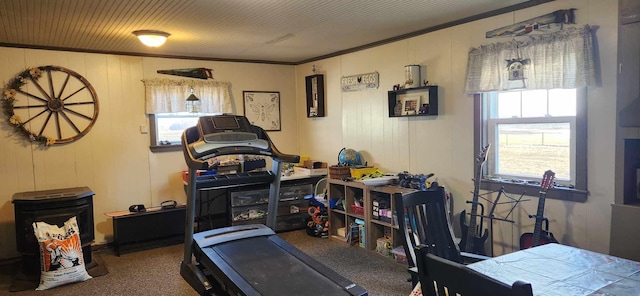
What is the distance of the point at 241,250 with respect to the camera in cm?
343

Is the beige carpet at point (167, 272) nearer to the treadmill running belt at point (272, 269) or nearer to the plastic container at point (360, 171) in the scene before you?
the treadmill running belt at point (272, 269)

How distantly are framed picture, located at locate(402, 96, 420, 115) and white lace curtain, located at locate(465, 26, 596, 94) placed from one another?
0.62 meters

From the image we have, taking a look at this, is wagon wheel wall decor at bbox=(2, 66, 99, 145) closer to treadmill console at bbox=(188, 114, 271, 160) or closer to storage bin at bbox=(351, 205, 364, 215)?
treadmill console at bbox=(188, 114, 271, 160)

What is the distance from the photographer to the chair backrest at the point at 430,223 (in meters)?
2.42

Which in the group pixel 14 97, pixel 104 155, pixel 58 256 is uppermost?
pixel 14 97

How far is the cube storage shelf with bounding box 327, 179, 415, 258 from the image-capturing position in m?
4.20

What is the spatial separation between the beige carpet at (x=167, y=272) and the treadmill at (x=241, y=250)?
450 mm

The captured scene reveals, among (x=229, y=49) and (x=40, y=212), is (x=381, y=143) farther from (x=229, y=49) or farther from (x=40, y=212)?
(x=40, y=212)

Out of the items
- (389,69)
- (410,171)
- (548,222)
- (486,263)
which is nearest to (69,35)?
(389,69)

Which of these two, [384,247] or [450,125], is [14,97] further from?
[450,125]

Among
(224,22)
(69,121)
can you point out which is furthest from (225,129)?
(69,121)

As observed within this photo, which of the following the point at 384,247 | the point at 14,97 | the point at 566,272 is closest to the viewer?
the point at 566,272

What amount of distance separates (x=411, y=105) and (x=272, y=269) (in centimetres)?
226

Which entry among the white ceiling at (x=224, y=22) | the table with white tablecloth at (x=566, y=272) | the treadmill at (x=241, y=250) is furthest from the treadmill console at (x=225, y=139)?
the table with white tablecloth at (x=566, y=272)
